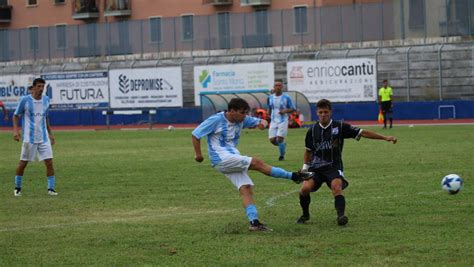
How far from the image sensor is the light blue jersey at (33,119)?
61.7ft

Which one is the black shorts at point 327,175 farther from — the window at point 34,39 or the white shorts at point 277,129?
the window at point 34,39

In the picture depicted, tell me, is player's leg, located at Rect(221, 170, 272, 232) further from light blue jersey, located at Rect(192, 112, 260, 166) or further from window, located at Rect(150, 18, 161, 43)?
window, located at Rect(150, 18, 161, 43)

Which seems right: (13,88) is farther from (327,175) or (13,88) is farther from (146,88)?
(327,175)

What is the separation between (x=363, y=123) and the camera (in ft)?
161

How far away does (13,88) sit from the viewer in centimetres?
6231

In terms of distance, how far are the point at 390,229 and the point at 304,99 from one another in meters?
35.9

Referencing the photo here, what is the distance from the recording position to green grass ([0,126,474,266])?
37.4 ft

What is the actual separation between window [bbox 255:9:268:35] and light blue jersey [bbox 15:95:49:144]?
38.1m

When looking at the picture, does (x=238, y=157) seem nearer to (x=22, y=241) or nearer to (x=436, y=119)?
(x=22, y=241)

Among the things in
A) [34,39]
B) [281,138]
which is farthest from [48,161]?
[34,39]

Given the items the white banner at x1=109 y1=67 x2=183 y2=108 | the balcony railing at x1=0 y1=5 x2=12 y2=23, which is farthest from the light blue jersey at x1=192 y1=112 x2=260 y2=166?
the balcony railing at x1=0 y1=5 x2=12 y2=23

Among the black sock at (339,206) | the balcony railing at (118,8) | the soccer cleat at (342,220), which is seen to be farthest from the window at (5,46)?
the soccer cleat at (342,220)

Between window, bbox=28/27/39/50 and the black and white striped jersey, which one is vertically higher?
window, bbox=28/27/39/50

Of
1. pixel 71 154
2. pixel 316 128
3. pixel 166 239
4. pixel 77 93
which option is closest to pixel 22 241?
pixel 166 239
